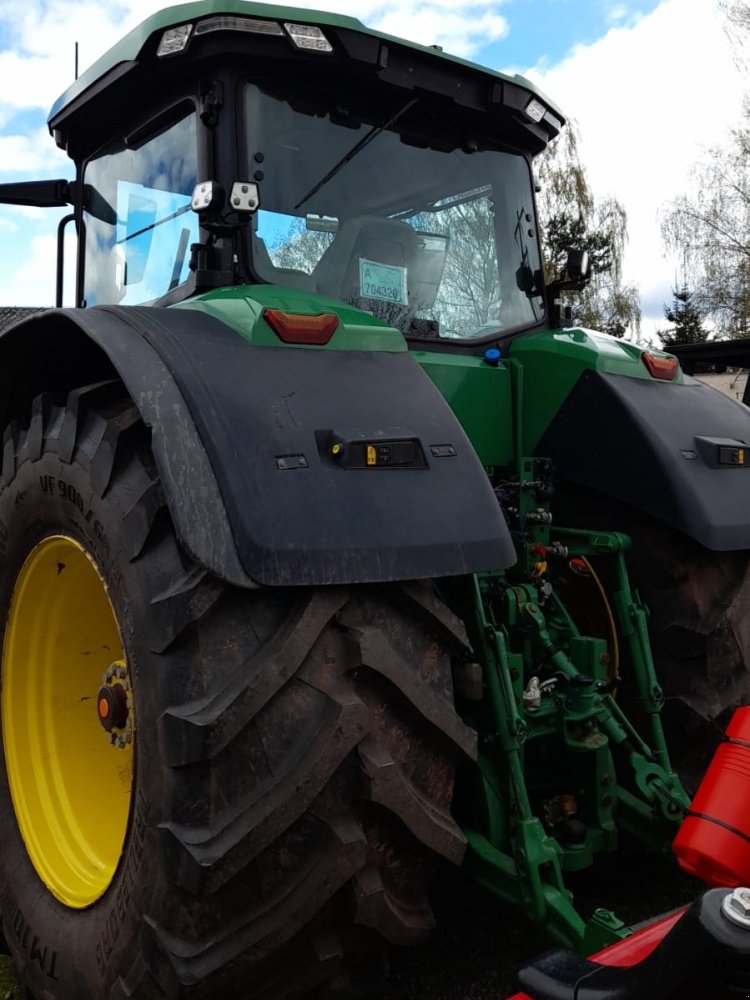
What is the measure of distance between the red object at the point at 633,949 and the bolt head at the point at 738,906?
0.25 metres

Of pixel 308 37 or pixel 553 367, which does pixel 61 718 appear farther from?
pixel 308 37

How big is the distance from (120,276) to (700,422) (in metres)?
1.94

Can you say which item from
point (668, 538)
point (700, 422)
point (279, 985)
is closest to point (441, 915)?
point (279, 985)

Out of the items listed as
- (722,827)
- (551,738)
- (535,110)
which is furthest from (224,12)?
(722,827)

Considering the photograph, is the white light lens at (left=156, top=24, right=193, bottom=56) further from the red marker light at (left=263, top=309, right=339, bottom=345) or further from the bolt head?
the bolt head

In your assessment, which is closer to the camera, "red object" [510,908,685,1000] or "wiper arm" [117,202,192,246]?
"red object" [510,908,685,1000]

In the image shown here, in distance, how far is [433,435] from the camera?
1.95m

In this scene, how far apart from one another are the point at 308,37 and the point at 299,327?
2.91 ft

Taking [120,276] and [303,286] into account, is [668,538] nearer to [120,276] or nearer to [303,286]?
[303,286]

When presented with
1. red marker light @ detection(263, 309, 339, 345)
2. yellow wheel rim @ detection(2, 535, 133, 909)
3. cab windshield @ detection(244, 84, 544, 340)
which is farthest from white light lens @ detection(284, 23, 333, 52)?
yellow wheel rim @ detection(2, 535, 133, 909)

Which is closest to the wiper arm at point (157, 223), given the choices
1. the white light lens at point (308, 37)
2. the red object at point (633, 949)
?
the white light lens at point (308, 37)

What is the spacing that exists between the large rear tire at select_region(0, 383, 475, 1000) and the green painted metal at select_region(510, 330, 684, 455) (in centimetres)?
113

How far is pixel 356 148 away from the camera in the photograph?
2.62 metres

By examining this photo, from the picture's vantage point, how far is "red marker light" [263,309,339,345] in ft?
6.53
